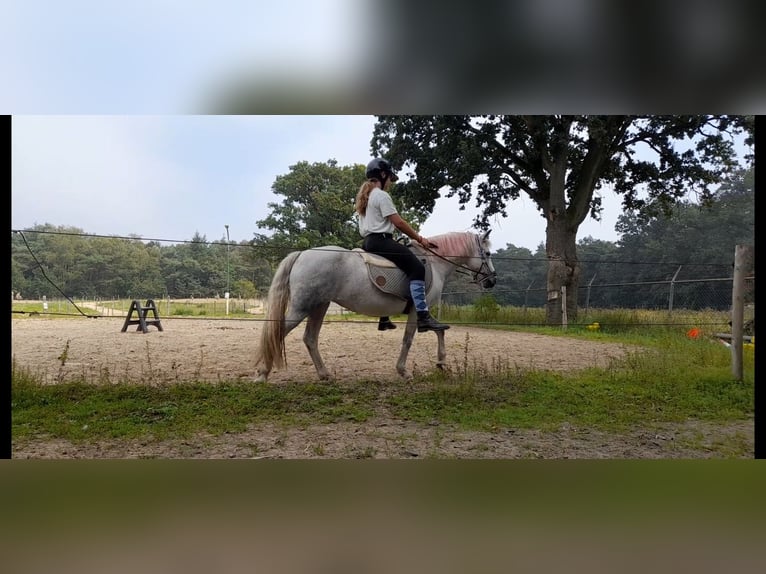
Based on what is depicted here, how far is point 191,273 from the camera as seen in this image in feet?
14.4

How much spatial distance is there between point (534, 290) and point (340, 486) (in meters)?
2.87

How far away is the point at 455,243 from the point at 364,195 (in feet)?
3.34

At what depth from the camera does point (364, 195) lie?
4234 millimetres

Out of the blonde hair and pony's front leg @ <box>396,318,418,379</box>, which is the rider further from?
pony's front leg @ <box>396,318,418,379</box>

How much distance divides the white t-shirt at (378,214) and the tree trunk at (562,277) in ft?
5.85

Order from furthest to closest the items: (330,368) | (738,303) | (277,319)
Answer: (330,368), (738,303), (277,319)

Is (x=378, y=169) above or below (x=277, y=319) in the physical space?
above

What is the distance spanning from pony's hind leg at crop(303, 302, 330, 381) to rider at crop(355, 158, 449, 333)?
743mm

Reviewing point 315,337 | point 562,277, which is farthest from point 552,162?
point 315,337

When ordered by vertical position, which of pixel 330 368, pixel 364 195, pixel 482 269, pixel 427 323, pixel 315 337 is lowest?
pixel 330 368

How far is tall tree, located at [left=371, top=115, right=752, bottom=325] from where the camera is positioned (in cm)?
502

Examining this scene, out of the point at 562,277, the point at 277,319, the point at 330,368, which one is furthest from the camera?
the point at 562,277

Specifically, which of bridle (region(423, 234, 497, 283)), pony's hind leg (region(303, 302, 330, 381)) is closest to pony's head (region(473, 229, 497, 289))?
A: bridle (region(423, 234, 497, 283))

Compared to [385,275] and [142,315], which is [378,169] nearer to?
[385,275]
